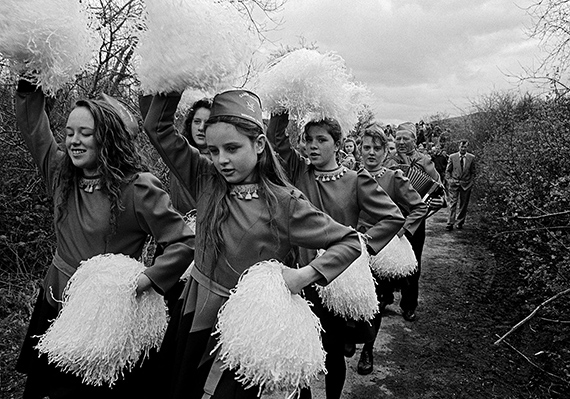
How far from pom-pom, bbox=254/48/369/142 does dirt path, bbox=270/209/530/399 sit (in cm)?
238

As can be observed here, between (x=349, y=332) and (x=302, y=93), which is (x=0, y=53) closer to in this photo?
(x=302, y=93)

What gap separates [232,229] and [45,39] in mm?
1204

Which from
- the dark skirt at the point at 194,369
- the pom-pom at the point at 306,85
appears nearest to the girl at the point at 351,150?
the pom-pom at the point at 306,85

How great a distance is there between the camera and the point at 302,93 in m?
2.82

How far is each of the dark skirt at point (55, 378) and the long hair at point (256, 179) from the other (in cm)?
76

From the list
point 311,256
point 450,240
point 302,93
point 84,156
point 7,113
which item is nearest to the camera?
point 84,156

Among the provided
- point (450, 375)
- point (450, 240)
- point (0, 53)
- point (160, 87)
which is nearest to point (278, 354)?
point (160, 87)

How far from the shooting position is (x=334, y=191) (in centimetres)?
330

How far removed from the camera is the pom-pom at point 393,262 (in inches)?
163

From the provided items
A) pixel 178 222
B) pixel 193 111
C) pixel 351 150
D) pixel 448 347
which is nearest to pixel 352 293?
pixel 178 222

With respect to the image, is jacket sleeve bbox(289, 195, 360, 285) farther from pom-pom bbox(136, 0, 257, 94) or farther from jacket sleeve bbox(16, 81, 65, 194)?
jacket sleeve bbox(16, 81, 65, 194)

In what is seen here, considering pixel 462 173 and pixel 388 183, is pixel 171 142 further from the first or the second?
pixel 462 173

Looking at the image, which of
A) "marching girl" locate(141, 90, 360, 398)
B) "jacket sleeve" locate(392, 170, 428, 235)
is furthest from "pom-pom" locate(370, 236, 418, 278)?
"marching girl" locate(141, 90, 360, 398)

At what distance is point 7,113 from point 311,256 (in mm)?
3989
